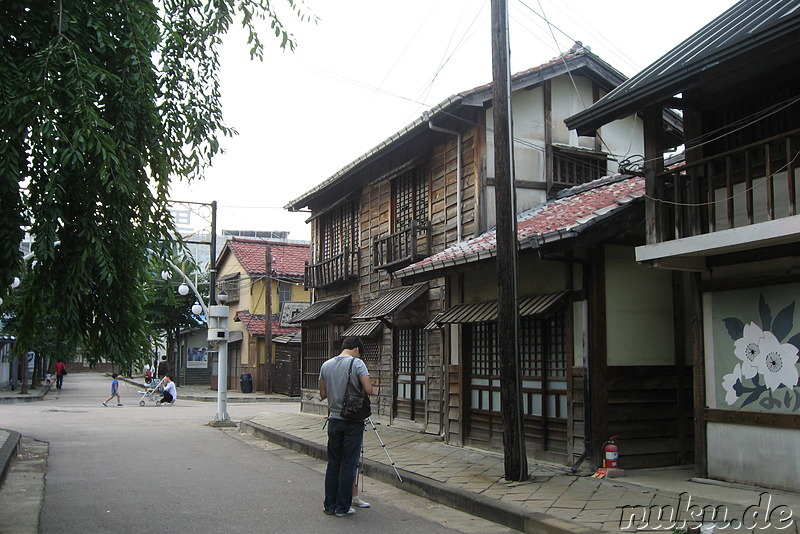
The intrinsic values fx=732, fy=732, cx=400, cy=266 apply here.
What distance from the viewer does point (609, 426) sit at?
997 cm

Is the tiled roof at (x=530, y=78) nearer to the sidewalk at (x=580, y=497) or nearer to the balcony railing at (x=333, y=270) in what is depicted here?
the balcony railing at (x=333, y=270)

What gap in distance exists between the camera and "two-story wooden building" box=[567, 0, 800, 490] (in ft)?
25.6

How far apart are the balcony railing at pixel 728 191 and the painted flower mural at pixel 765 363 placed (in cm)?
106

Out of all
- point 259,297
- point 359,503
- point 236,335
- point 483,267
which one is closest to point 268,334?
point 259,297

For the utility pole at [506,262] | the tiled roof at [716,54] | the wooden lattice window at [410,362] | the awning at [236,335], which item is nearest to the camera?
the tiled roof at [716,54]

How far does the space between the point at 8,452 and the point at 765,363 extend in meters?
11.0

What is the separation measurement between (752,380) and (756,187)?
7.24 feet

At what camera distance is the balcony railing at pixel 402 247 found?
15219 millimetres

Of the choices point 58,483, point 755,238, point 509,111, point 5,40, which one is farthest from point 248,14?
point 58,483

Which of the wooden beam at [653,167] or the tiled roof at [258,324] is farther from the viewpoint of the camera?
the tiled roof at [258,324]

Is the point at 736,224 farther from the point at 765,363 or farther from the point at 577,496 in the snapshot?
the point at 577,496

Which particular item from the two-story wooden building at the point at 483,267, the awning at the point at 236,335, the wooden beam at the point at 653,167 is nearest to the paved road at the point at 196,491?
the two-story wooden building at the point at 483,267

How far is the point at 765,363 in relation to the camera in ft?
27.1

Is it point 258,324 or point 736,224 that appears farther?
point 258,324
